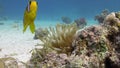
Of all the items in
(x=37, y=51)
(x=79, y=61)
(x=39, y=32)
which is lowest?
(x=79, y=61)

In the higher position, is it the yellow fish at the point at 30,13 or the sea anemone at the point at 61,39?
the yellow fish at the point at 30,13

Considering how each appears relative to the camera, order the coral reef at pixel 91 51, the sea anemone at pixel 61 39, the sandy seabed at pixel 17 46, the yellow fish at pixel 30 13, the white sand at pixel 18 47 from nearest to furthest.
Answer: the coral reef at pixel 91 51
the yellow fish at pixel 30 13
the sea anemone at pixel 61 39
the white sand at pixel 18 47
the sandy seabed at pixel 17 46

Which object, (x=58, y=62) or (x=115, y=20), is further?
(x=115, y=20)

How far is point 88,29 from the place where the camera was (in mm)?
3807

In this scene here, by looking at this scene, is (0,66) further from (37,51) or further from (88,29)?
(88,29)

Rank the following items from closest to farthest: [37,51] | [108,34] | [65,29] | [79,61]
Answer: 1. [79,61]
2. [108,34]
3. [37,51]
4. [65,29]

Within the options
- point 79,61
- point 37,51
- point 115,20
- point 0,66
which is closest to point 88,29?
point 115,20

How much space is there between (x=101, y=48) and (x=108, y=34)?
363mm

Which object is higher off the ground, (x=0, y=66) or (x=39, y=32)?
(x=39, y=32)

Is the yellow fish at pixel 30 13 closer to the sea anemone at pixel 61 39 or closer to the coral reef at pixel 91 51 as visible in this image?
the coral reef at pixel 91 51

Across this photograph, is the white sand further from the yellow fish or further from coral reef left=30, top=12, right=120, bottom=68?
the yellow fish

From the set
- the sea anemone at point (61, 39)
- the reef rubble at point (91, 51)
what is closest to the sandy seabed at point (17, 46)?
the sea anemone at point (61, 39)

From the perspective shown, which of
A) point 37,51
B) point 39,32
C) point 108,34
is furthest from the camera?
point 39,32

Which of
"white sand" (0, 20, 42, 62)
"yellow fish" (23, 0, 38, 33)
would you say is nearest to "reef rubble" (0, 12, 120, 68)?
"yellow fish" (23, 0, 38, 33)
